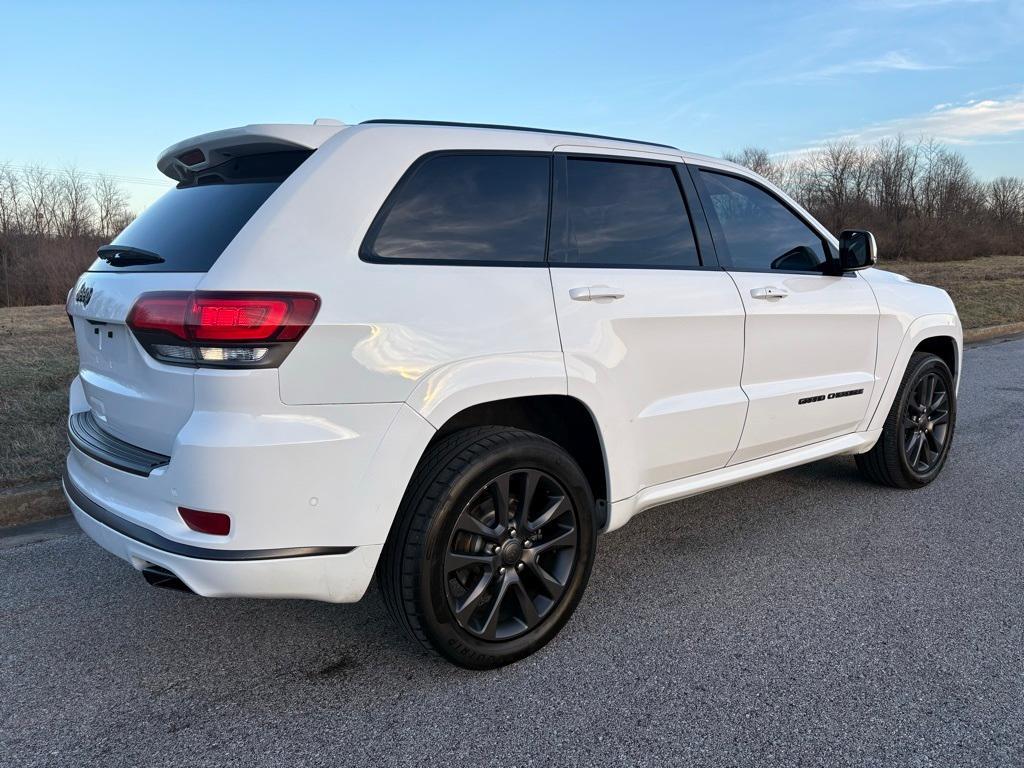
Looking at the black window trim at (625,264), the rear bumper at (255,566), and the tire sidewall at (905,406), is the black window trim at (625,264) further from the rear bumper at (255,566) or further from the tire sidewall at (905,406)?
the tire sidewall at (905,406)

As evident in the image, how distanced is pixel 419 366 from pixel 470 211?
0.65 m

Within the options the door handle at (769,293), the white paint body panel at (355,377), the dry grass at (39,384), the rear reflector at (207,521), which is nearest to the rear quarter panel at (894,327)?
the door handle at (769,293)

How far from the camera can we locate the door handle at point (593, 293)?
9.25 feet

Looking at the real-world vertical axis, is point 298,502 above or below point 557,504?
above

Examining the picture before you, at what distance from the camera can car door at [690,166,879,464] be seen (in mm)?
3502

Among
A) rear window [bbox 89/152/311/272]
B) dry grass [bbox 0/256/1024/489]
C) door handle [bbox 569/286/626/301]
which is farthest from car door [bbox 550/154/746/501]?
dry grass [bbox 0/256/1024/489]

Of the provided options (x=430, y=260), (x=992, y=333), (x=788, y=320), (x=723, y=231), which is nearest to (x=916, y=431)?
(x=788, y=320)

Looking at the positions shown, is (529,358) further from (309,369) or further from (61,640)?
(61,640)

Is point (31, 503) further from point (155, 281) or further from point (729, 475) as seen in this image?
point (729, 475)

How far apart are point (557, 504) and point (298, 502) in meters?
0.96

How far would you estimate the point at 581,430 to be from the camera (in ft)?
9.97

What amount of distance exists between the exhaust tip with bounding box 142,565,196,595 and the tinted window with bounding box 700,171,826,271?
8.48ft

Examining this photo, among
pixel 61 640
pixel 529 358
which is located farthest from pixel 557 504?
pixel 61 640

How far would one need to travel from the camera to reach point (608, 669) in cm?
271
